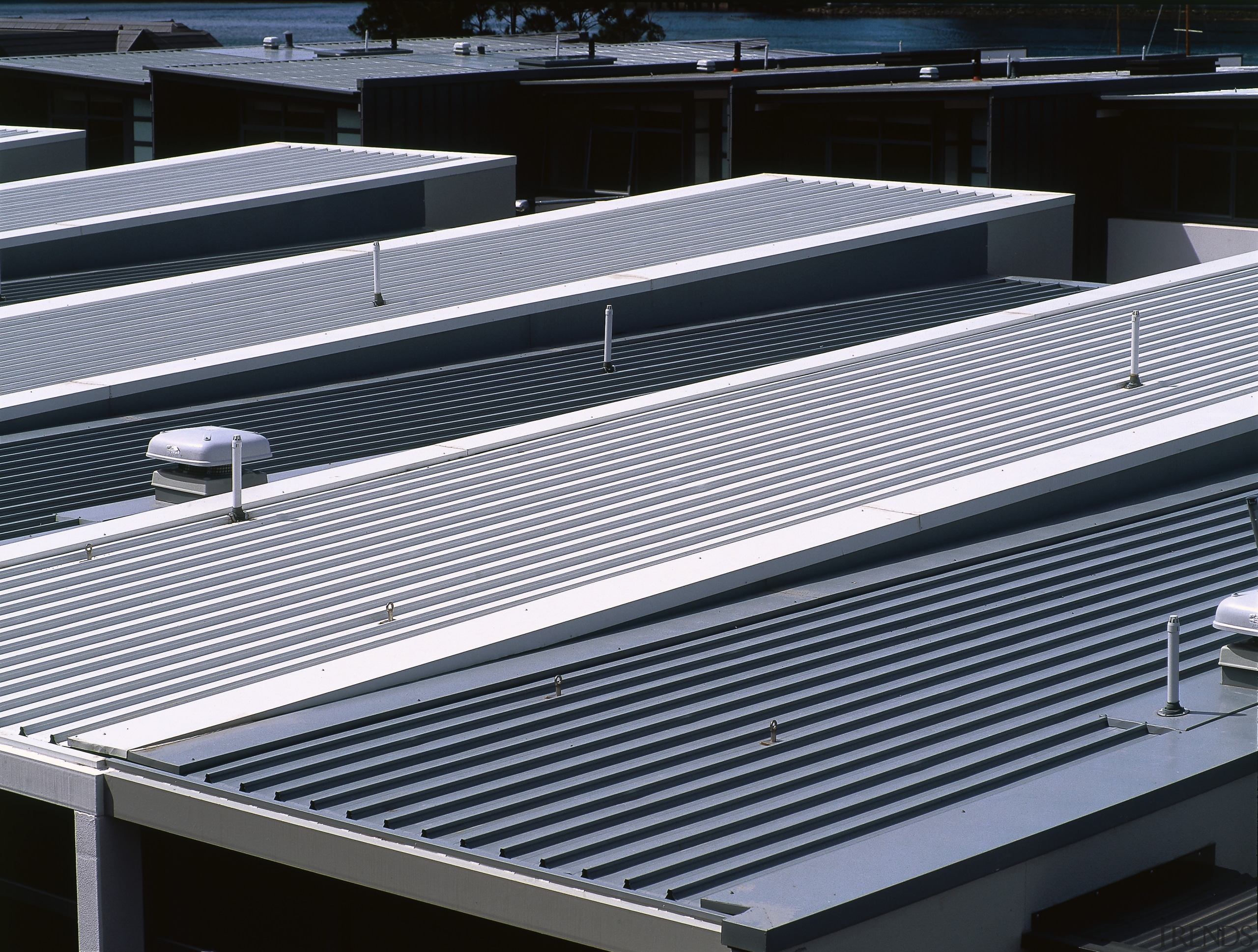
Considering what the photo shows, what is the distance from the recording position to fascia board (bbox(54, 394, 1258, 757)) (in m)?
9.73

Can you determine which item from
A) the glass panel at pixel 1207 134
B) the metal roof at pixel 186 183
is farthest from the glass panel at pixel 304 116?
the glass panel at pixel 1207 134

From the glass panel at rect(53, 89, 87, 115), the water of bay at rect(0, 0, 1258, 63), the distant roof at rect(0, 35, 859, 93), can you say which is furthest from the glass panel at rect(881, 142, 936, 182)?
the water of bay at rect(0, 0, 1258, 63)

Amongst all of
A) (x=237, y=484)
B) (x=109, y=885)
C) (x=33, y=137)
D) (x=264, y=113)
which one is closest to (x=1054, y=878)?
(x=109, y=885)

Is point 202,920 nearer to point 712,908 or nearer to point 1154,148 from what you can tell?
point 712,908

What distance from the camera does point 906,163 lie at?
33531 millimetres

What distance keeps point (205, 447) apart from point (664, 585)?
4.57 meters

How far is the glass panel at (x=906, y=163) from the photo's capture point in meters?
32.8

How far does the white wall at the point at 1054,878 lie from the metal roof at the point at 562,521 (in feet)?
11.5

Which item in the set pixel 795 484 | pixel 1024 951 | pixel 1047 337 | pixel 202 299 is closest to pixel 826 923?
pixel 1024 951

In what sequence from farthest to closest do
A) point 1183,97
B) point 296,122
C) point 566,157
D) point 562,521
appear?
point 566,157 → point 296,122 → point 1183,97 → point 562,521

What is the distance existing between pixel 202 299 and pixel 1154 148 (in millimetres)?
19010

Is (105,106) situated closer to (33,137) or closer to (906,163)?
(33,137)

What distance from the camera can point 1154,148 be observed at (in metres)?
32.1

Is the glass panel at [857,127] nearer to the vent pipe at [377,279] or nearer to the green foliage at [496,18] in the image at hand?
the vent pipe at [377,279]
